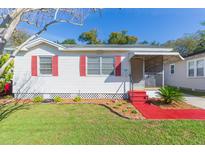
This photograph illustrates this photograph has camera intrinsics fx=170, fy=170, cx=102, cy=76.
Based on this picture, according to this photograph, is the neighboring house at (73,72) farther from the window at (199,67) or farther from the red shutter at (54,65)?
the window at (199,67)

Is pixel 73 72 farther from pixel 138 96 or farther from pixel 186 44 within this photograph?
pixel 186 44

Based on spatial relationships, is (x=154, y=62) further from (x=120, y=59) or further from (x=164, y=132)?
(x=164, y=132)

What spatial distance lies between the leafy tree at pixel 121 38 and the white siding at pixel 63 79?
86.6ft

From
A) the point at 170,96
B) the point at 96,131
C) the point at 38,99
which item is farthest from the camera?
the point at 38,99

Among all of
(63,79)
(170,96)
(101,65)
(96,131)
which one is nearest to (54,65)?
(63,79)

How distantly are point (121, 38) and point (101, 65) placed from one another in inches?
1069

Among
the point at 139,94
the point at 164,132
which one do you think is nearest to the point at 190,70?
the point at 139,94

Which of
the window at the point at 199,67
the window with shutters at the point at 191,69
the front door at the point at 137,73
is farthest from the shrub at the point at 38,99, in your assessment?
the window with shutters at the point at 191,69

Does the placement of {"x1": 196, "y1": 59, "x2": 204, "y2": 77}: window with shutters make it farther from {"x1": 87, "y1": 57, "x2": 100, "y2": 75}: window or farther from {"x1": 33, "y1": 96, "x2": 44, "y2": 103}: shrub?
{"x1": 33, "y1": 96, "x2": 44, "y2": 103}: shrub

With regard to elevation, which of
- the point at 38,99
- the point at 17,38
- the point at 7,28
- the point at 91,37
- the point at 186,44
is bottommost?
the point at 38,99

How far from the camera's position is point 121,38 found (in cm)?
3672

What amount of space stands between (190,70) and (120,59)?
8.63m

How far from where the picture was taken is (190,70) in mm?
15875

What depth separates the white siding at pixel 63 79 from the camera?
1095 cm
